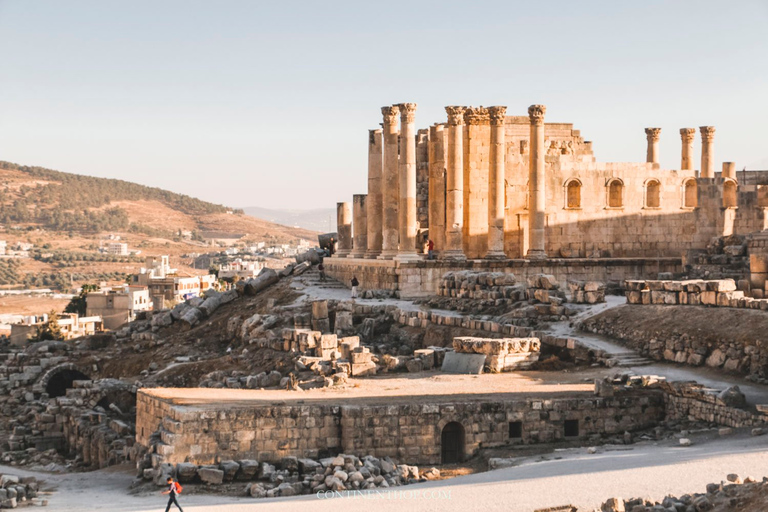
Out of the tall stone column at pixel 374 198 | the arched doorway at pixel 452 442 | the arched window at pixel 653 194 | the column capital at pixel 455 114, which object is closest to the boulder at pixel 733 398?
the arched doorway at pixel 452 442

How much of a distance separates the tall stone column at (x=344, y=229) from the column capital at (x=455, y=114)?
8039mm

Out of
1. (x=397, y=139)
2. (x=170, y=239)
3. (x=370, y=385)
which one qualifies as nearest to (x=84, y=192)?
(x=170, y=239)

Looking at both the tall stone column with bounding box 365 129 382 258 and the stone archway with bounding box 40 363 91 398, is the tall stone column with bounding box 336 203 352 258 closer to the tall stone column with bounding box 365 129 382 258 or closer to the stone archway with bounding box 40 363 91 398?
the tall stone column with bounding box 365 129 382 258

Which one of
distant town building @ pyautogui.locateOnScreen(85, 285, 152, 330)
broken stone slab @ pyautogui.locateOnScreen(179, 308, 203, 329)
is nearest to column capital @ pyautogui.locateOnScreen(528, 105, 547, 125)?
broken stone slab @ pyautogui.locateOnScreen(179, 308, 203, 329)

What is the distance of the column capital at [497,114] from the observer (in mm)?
38625

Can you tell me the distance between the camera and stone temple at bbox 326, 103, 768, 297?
39.0 metres

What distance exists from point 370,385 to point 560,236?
64.0 ft

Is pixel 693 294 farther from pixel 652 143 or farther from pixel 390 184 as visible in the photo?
pixel 652 143

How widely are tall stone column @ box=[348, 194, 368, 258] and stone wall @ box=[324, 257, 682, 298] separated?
60.3 inches

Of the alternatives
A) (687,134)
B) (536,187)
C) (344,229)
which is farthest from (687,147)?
(344,229)

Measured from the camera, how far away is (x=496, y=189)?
39.2 metres

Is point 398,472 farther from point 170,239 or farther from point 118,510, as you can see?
point 170,239

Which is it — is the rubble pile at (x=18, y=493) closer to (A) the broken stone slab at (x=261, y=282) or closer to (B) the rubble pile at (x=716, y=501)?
(B) the rubble pile at (x=716, y=501)

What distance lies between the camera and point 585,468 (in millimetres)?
17031
